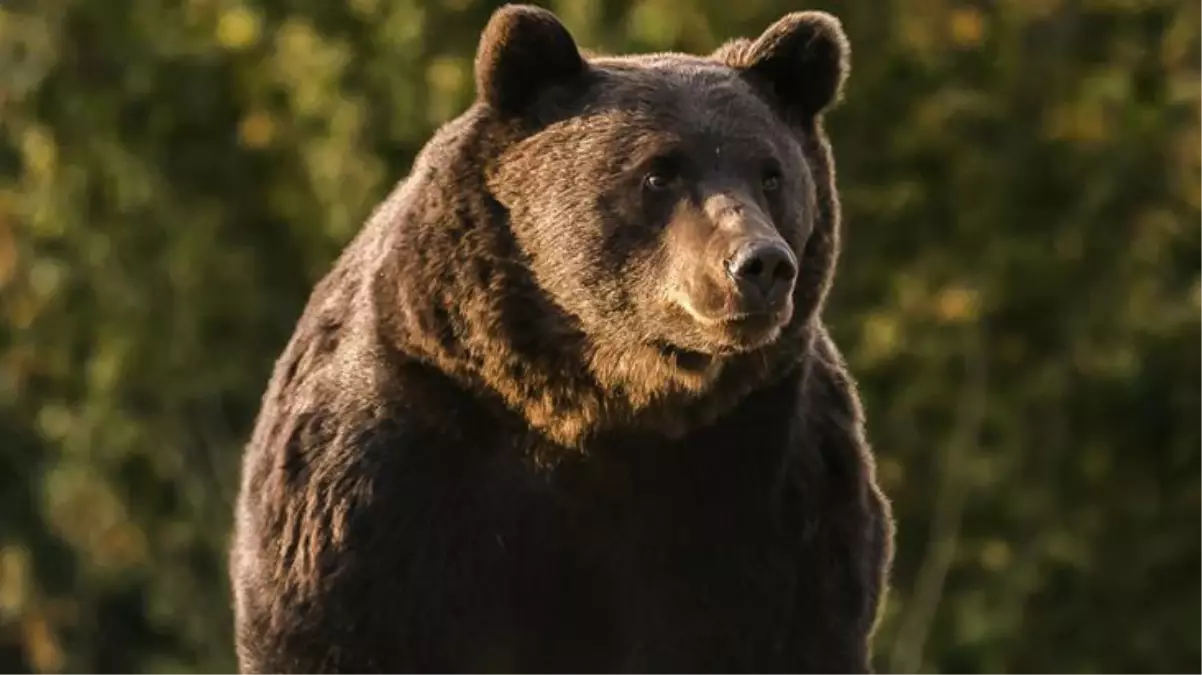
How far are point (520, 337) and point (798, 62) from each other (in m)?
0.88

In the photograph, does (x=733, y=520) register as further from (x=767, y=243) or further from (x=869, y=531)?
(x=767, y=243)

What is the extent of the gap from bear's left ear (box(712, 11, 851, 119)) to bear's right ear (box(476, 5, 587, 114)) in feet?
1.33

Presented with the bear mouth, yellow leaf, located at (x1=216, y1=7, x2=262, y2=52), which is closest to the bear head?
the bear mouth

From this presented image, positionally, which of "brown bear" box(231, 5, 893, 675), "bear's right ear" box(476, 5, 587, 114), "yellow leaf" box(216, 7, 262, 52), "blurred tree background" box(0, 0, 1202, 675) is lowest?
"blurred tree background" box(0, 0, 1202, 675)

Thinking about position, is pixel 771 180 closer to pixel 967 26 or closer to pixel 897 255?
pixel 967 26

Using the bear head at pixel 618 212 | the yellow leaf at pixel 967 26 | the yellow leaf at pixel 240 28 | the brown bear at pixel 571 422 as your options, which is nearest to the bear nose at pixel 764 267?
the bear head at pixel 618 212

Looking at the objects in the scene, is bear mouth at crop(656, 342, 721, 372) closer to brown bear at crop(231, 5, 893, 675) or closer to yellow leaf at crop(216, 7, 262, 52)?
brown bear at crop(231, 5, 893, 675)

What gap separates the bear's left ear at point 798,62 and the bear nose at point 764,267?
0.72m

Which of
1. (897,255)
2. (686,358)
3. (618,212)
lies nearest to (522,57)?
(618,212)

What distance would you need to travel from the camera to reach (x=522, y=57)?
238 inches

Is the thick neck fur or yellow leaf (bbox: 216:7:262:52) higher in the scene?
the thick neck fur

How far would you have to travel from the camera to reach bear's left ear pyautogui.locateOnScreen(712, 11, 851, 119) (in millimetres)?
6145

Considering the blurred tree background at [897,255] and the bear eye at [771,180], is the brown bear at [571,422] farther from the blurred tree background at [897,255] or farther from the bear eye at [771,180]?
the blurred tree background at [897,255]

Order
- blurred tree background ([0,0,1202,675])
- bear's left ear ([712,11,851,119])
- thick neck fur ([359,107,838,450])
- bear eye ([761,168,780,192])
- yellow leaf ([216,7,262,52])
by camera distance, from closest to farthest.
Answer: bear eye ([761,168,780,192]), thick neck fur ([359,107,838,450]), bear's left ear ([712,11,851,119]), blurred tree background ([0,0,1202,675]), yellow leaf ([216,7,262,52])
